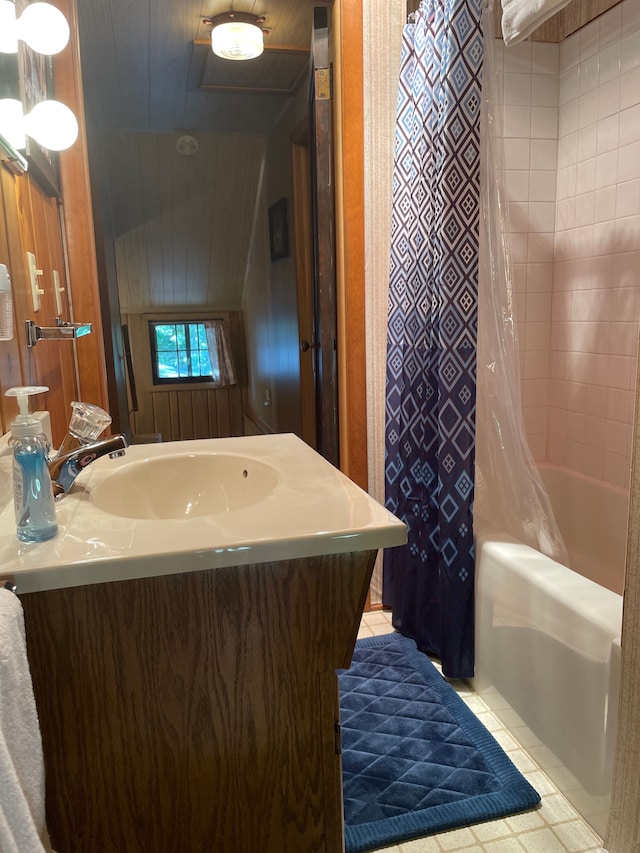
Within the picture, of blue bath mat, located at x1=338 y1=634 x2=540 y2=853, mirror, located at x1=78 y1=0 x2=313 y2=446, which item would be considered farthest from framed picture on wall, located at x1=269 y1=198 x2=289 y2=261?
blue bath mat, located at x1=338 y1=634 x2=540 y2=853

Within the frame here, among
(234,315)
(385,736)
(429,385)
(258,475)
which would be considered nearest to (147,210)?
(234,315)

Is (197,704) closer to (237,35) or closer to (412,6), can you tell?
(412,6)

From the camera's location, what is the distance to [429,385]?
6.53 ft

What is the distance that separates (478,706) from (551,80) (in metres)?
2.28

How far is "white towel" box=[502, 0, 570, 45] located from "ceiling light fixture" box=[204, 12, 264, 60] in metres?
1.17

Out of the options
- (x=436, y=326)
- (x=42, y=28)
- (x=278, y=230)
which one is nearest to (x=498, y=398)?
(x=436, y=326)

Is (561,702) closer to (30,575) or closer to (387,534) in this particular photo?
(387,534)

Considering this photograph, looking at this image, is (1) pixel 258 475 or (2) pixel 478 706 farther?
(2) pixel 478 706

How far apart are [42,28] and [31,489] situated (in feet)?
3.61

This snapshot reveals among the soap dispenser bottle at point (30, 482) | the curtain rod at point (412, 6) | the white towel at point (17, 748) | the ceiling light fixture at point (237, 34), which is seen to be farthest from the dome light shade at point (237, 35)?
the white towel at point (17, 748)

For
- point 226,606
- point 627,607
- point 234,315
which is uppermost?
point 234,315

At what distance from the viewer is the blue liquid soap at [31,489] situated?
88 cm

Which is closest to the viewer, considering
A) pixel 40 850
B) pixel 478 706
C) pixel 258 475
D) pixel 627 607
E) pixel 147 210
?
pixel 40 850

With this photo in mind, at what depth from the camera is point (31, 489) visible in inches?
34.8
